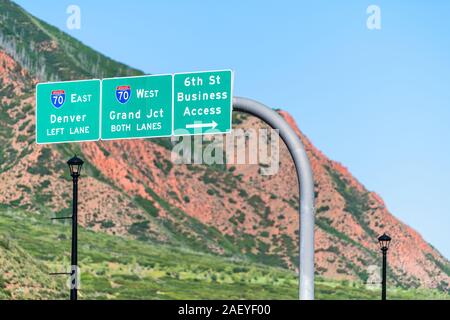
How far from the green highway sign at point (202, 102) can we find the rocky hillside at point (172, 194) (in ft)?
292

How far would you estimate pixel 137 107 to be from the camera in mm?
26391

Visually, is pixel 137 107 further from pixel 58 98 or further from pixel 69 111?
pixel 58 98

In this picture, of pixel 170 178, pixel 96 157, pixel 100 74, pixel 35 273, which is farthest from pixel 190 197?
pixel 35 273

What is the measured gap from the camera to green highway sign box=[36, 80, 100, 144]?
27141 mm

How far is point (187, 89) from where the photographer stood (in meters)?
24.8

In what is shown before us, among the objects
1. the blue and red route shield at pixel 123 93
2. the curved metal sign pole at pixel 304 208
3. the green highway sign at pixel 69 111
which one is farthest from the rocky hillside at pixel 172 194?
the curved metal sign pole at pixel 304 208

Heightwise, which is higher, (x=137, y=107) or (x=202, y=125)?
(x=137, y=107)

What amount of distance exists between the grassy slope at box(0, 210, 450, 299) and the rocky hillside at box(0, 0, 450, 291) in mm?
5549

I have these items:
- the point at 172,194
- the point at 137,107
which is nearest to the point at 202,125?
the point at 137,107

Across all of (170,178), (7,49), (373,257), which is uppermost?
(7,49)

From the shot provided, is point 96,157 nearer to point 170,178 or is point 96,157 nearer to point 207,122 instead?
point 170,178

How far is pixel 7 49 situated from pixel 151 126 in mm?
118724

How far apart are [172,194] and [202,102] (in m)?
114

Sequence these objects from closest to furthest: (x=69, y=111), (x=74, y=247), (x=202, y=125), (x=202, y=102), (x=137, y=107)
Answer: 1. (x=202, y=102)
2. (x=202, y=125)
3. (x=137, y=107)
4. (x=74, y=247)
5. (x=69, y=111)
